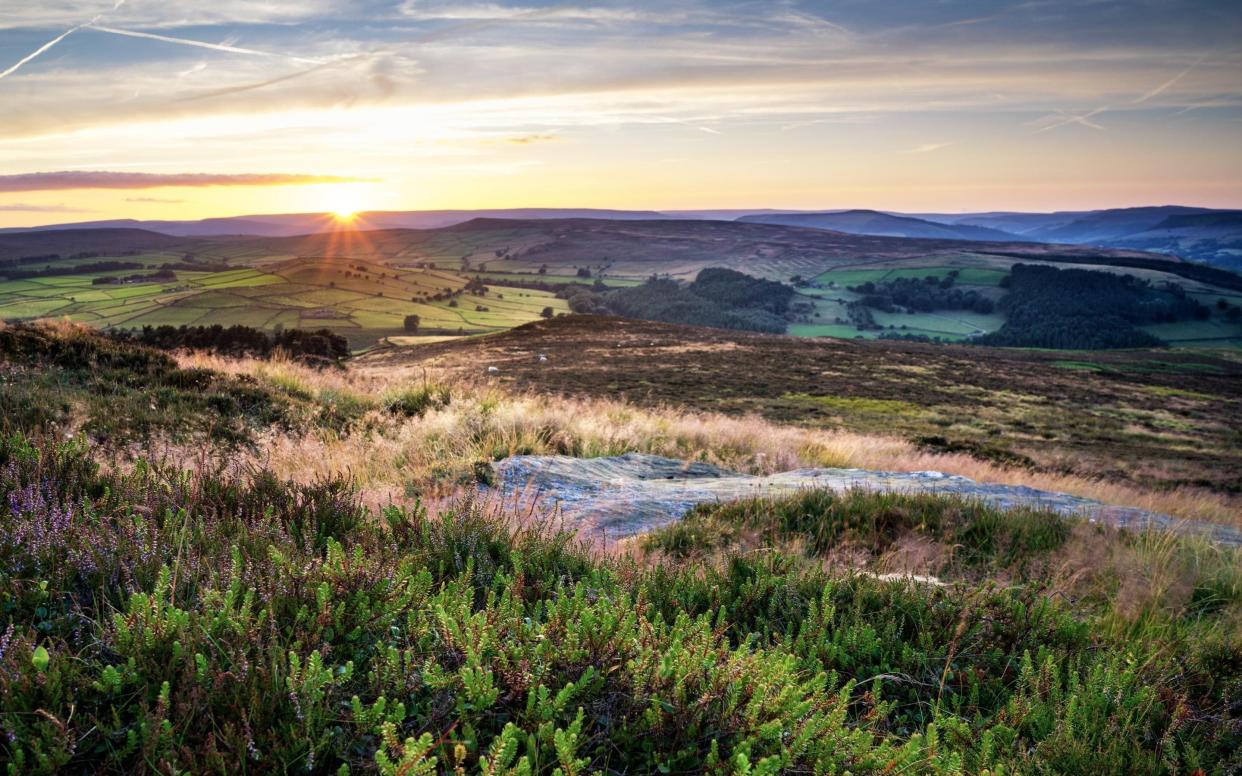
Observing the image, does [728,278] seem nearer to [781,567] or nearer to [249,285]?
[249,285]

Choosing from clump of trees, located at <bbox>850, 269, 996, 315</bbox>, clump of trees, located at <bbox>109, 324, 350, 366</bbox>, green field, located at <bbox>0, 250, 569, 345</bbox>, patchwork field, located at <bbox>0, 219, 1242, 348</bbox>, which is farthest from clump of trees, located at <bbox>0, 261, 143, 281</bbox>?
clump of trees, located at <bbox>850, 269, 996, 315</bbox>

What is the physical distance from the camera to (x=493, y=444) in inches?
373

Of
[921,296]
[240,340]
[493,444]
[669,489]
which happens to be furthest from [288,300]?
[921,296]

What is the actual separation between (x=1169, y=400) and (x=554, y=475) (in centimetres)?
6740

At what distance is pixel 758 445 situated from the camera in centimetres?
1353

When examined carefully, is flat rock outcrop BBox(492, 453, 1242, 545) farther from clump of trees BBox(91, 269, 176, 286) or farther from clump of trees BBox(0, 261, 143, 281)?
clump of trees BBox(0, 261, 143, 281)

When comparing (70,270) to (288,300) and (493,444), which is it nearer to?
(288,300)

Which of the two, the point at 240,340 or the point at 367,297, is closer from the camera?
the point at 240,340

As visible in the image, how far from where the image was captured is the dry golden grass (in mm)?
7474

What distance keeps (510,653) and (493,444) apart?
23.4ft

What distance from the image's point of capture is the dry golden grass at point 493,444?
24.5 ft

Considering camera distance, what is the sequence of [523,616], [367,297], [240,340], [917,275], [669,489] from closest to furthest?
[523,616], [669,489], [240,340], [367,297], [917,275]

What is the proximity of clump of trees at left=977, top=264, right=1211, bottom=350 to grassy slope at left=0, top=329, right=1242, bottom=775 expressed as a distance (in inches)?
5323

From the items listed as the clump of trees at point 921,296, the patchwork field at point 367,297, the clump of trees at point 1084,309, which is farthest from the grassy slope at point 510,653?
the clump of trees at point 921,296
